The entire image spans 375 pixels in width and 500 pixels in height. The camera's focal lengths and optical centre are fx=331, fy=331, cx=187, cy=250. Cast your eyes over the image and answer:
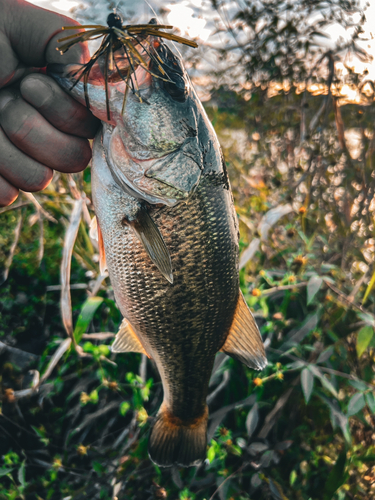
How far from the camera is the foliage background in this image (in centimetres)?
172

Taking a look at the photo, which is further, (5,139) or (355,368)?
(355,368)

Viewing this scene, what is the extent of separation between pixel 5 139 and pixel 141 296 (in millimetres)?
634

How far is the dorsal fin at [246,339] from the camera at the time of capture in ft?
4.07

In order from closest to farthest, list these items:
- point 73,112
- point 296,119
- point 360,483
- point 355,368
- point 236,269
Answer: point 73,112 → point 236,269 → point 360,483 → point 355,368 → point 296,119

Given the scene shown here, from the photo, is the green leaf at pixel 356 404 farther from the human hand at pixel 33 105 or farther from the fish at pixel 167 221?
the human hand at pixel 33 105

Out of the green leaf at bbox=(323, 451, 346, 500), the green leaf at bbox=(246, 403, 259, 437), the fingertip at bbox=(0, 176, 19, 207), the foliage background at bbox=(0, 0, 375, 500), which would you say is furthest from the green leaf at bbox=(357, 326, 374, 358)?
the fingertip at bbox=(0, 176, 19, 207)

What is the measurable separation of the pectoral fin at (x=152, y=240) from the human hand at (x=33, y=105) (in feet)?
0.97

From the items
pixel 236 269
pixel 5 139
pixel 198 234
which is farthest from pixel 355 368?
pixel 5 139

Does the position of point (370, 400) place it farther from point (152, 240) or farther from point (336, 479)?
point (152, 240)

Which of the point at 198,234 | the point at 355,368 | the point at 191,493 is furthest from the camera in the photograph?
the point at 355,368

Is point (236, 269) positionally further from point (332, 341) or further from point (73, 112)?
point (332, 341)

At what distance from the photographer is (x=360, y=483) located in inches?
77.3

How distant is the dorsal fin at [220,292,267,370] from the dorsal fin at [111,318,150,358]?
37 centimetres

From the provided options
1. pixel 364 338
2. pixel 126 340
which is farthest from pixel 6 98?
pixel 364 338
